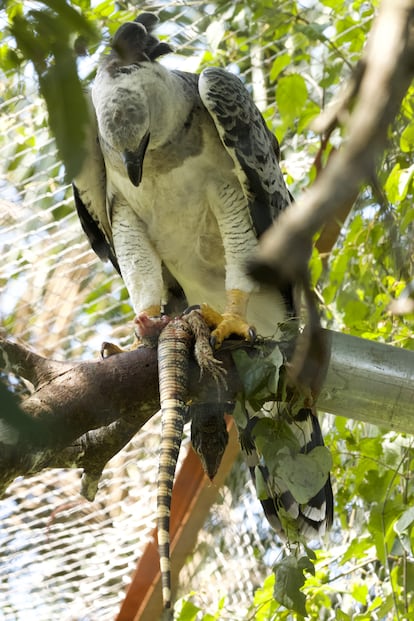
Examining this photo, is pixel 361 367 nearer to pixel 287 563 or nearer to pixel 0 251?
pixel 287 563

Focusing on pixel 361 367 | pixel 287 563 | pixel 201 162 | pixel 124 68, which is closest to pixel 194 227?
pixel 201 162

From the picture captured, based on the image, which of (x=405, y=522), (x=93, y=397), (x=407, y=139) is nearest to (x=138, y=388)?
(x=93, y=397)

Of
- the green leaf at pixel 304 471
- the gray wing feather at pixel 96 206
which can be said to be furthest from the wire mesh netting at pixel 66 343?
the green leaf at pixel 304 471

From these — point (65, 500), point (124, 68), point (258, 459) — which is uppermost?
point (124, 68)

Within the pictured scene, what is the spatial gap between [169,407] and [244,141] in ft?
3.95

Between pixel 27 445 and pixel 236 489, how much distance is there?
3.75 meters

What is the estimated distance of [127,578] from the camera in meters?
3.57

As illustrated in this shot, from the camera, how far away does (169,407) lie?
2.07 meters

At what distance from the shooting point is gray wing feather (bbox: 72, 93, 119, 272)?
10.4 ft

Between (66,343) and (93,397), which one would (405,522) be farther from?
(66,343)

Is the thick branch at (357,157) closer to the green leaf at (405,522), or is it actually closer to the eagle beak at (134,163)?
the green leaf at (405,522)

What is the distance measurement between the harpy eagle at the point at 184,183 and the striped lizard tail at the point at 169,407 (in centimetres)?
40

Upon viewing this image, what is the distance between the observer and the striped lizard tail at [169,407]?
174 centimetres

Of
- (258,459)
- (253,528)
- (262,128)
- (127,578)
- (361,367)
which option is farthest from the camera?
(253,528)
